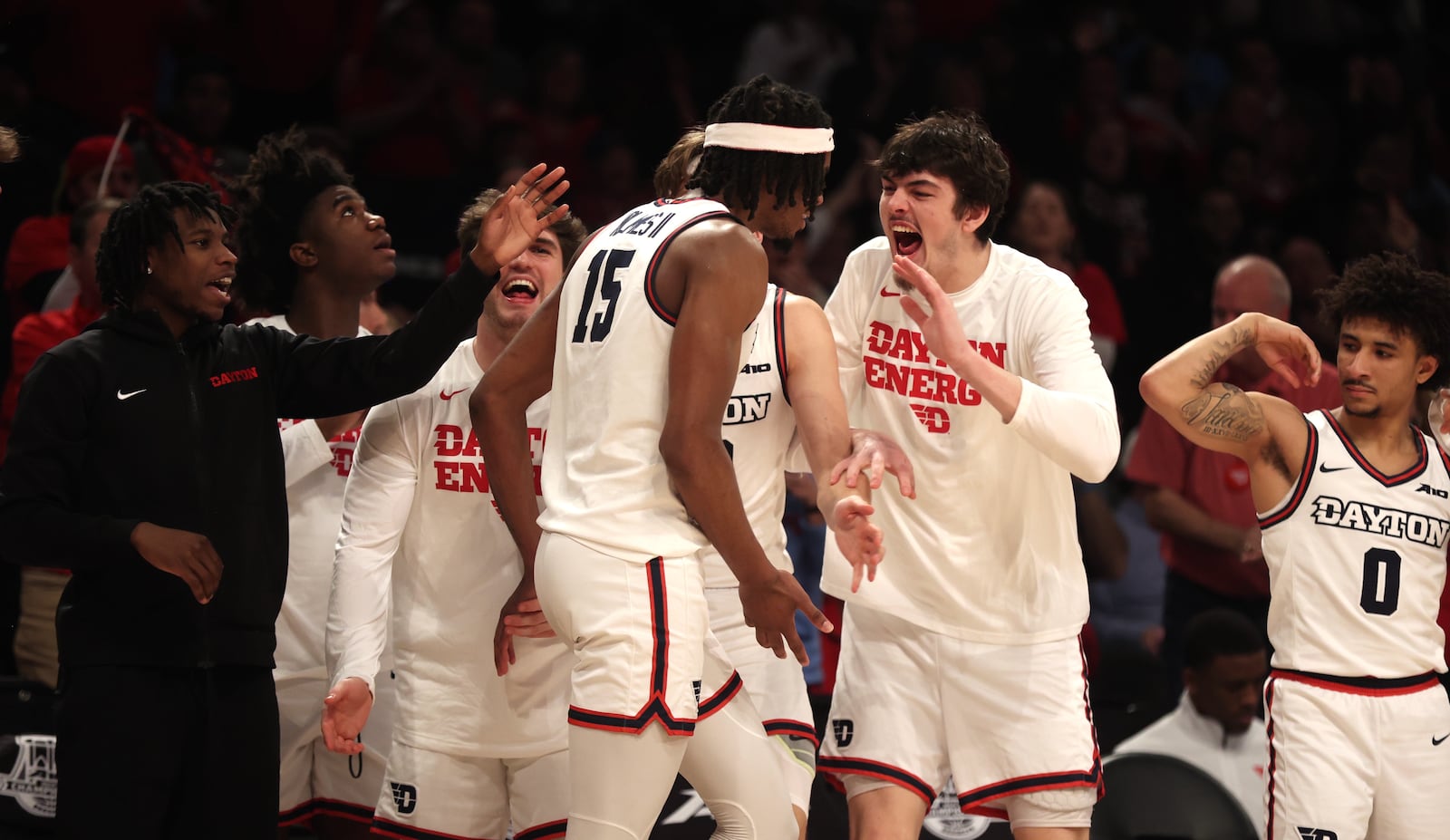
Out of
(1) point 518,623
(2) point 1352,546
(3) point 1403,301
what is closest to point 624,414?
(1) point 518,623

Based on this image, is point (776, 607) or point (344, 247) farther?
point (344, 247)

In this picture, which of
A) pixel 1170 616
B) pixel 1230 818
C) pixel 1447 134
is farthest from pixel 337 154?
pixel 1447 134

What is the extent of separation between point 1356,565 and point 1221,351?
684 mm

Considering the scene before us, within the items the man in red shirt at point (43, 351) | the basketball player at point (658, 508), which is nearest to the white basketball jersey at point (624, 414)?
the basketball player at point (658, 508)

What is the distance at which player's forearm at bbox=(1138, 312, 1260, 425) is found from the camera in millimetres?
4605

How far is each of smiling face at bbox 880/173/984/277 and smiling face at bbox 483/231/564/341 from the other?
3.05 ft

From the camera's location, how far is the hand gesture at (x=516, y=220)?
159 inches

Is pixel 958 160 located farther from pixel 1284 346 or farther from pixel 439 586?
pixel 439 586

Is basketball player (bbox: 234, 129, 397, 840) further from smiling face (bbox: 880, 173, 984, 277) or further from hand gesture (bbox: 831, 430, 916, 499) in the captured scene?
hand gesture (bbox: 831, 430, 916, 499)

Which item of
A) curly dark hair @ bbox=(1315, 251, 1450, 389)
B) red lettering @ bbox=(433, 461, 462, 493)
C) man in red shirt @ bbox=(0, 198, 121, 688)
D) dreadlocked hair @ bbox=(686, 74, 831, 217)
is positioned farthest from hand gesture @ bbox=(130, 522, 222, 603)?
curly dark hair @ bbox=(1315, 251, 1450, 389)

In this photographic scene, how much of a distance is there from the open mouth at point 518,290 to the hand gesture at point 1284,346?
6.58 feet

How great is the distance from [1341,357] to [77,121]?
593cm

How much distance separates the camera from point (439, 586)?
4375 mm

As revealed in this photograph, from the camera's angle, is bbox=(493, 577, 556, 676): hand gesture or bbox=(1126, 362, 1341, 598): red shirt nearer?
bbox=(493, 577, 556, 676): hand gesture
